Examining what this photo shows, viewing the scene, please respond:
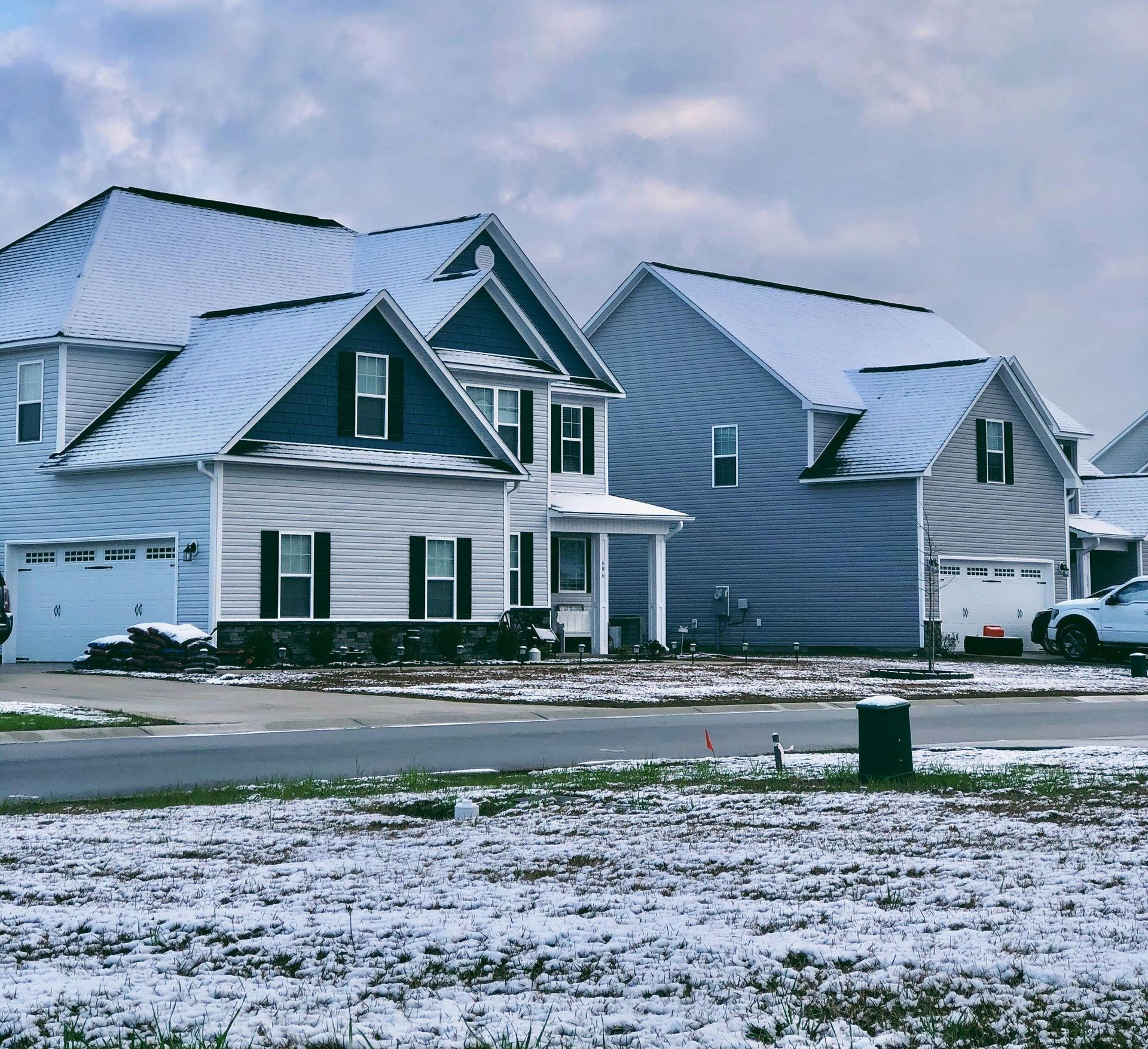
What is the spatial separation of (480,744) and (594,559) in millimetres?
21758

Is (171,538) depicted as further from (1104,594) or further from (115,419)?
(1104,594)

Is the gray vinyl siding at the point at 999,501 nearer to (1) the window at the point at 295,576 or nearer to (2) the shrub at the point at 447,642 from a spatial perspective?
(2) the shrub at the point at 447,642

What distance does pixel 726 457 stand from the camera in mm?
46281

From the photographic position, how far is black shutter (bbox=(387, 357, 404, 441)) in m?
34.8

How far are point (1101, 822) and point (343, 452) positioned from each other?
974 inches

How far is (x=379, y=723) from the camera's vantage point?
2156 cm

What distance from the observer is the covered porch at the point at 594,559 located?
39625 millimetres

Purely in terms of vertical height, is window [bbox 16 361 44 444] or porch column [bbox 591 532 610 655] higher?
window [bbox 16 361 44 444]

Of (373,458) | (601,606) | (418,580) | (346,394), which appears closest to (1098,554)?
(601,606)

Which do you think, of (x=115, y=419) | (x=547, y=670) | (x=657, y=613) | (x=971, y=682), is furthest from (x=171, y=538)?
(x=971, y=682)

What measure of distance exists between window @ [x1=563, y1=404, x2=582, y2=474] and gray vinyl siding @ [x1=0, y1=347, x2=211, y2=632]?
12.0m

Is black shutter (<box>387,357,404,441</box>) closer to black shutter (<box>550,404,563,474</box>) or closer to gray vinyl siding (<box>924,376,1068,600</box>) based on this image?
black shutter (<box>550,404,563,474</box>)

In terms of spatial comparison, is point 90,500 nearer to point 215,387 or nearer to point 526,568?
point 215,387

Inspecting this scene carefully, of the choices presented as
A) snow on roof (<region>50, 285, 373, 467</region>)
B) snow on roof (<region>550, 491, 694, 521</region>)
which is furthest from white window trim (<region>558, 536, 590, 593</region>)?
snow on roof (<region>50, 285, 373, 467</region>)
